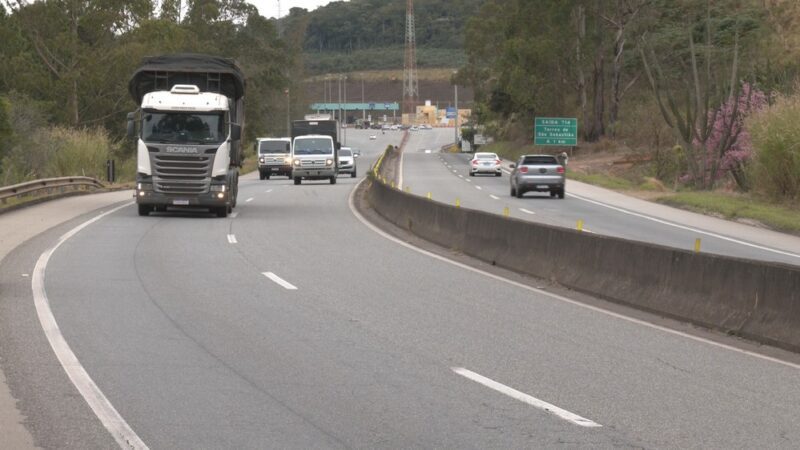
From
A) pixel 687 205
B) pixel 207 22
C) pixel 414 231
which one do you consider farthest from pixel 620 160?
pixel 414 231

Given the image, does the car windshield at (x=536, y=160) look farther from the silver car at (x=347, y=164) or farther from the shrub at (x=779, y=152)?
the silver car at (x=347, y=164)

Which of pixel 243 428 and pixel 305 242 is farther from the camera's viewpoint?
pixel 305 242

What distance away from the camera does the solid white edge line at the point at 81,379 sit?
811 centimetres

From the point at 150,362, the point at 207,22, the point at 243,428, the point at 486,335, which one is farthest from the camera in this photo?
the point at 207,22

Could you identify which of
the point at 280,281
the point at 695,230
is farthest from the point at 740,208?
the point at 280,281

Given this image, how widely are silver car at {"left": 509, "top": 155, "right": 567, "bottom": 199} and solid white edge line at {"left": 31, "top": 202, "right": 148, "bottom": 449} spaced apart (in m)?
31.1

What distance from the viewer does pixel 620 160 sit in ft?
257

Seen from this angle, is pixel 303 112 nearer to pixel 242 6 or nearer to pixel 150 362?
pixel 242 6

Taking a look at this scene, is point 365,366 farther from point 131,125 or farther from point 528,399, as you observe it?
point 131,125

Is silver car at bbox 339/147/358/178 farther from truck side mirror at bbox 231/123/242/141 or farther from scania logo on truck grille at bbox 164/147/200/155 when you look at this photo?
scania logo on truck grille at bbox 164/147/200/155

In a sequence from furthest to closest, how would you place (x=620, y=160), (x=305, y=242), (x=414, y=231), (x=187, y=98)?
1. (x=620, y=160)
2. (x=187, y=98)
3. (x=414, y=231)
4. (x=305, y=242)

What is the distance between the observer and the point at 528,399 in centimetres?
941

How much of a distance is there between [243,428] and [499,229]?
41.7 feet

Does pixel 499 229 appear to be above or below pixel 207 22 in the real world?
below
